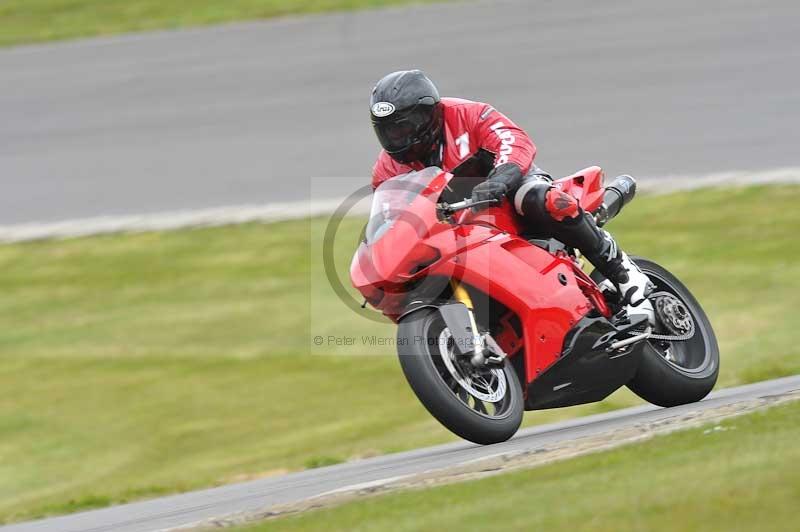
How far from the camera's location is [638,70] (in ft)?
50.9

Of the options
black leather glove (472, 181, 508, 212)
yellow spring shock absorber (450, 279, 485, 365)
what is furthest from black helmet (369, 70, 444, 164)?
yellow spring shock absorber (450, 279, 485, 365)

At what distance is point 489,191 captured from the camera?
6086 mm

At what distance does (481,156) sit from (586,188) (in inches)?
28.7

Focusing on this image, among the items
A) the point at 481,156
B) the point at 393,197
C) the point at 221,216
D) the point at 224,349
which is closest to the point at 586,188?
the point at 481,156

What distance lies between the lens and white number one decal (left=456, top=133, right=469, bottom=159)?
6.55 meters

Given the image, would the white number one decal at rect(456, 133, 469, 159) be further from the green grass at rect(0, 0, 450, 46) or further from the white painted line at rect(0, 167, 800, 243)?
the green grass at rect(0, 0, 450, 46)

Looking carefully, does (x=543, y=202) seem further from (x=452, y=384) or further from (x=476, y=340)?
(x=452, y=384)

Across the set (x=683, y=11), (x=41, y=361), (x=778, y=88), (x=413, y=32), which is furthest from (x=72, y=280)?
(x=683, y=11)

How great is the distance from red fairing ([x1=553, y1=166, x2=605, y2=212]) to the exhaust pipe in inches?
2.3

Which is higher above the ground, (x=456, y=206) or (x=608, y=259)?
(x=456, y=206)

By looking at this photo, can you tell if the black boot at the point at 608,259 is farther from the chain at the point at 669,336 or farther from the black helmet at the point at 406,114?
the black helmet at the point at 406,114

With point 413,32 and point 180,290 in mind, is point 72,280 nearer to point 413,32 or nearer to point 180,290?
point 180,290

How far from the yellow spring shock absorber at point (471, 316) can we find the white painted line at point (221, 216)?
6649 mm

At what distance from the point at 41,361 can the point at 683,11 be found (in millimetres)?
9875
